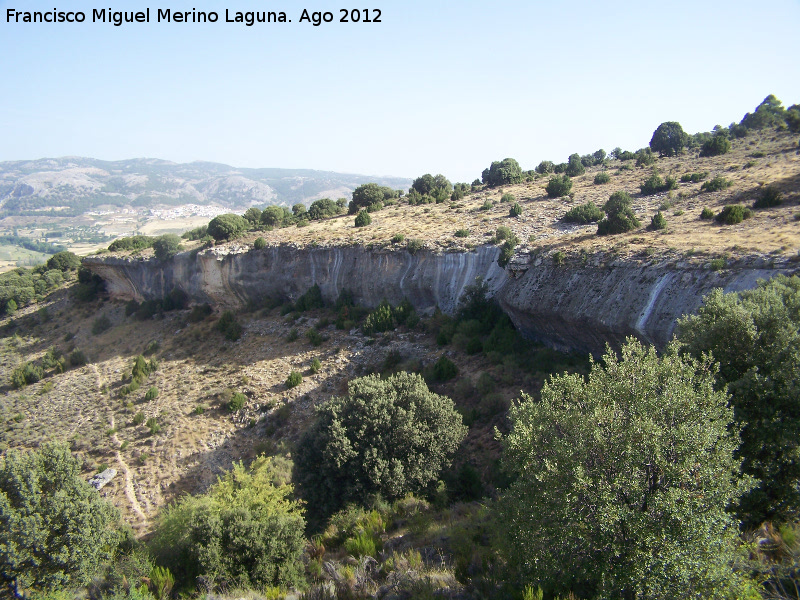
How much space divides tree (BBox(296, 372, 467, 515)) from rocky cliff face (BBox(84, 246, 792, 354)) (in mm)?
6926

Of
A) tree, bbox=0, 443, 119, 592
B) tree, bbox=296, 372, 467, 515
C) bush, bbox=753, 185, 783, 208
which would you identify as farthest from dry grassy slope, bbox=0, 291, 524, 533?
bush, bbox=753, 185, 783, 208

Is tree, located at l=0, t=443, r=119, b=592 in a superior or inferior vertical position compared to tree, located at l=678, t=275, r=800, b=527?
inferior

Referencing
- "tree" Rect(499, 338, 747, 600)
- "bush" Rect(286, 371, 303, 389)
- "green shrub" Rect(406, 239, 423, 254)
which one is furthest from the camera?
"green shrub" Rect(406, 239, 423, 254)

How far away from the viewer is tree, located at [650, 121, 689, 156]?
137 ft

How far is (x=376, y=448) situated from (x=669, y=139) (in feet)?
143

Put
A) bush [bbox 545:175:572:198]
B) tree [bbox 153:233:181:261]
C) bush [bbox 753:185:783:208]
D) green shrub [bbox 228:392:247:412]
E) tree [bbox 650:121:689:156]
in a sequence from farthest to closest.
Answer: tree [bbox 650:121:689:156] < tree [bbox 153:233:181:261] < bush [bbox 545:175:572:198] < green shrub [bbox 228:392:247:412] < bush [bbox 753:185:783:208]

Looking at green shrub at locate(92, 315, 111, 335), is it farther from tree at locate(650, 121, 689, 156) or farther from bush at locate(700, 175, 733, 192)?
tree at locate(650, 121, 689, 156)

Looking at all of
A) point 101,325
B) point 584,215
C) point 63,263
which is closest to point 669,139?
point 584,215

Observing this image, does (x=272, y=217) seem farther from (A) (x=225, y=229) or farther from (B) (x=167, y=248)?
(B) (x=167, y=248)

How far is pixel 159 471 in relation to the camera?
1991cm

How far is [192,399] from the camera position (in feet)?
79.3

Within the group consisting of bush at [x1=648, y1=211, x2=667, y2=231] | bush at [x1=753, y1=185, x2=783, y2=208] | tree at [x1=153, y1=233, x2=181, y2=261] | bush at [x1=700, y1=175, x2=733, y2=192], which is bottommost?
tree at [x1=153, y1=233, x2=181, y2=261]

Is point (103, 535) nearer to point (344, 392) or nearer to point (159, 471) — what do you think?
point (159, 471)

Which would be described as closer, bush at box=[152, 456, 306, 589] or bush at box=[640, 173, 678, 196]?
bush at box=[152, 456, 306, 589]
